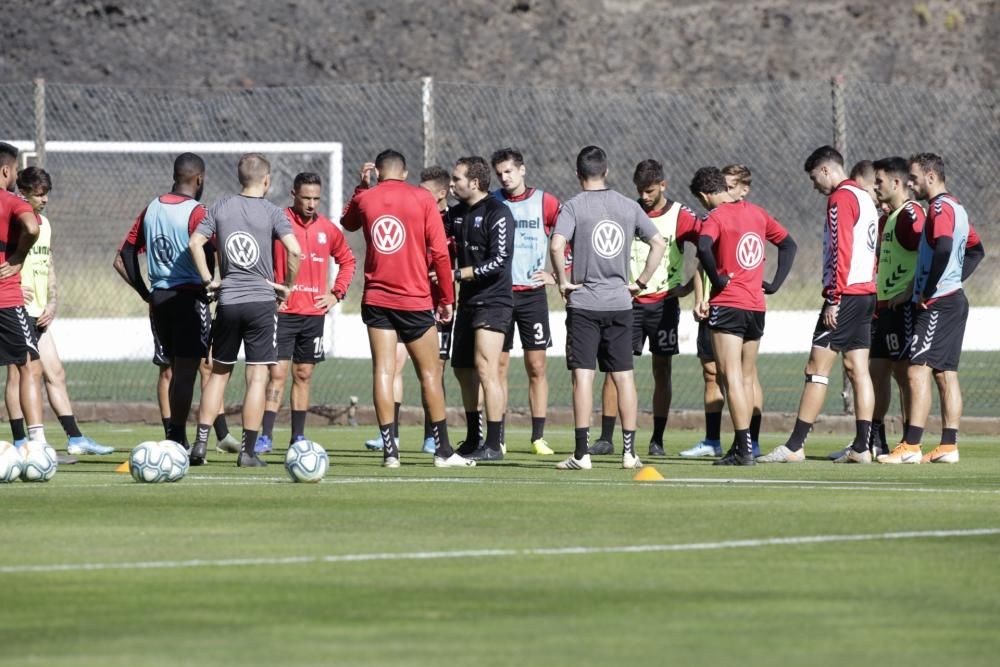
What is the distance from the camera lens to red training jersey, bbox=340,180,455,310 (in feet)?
48.1

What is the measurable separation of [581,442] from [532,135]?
37.0 meters

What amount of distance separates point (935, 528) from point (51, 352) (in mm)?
8903

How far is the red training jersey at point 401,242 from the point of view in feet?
48.1

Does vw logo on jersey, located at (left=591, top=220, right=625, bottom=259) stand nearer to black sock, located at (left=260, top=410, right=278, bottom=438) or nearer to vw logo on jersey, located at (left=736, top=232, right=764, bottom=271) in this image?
vw logo on jersey, located at (left=736, top=232, right=764, bottom=271)

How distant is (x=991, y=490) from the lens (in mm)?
12391

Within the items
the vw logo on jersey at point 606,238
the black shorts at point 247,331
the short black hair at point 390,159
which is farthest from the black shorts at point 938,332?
the black shorts at point 247,331

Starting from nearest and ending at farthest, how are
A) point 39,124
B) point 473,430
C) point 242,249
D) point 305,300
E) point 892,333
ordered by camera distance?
1. point 242,249
2. point 892,333
3. point 473,430
4. point 305,300
5. point 39,124

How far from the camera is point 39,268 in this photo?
16.6 metres

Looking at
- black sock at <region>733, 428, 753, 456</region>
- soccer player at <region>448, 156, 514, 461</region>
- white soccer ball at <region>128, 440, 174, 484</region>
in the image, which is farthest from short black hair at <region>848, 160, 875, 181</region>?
white soccer ball at <region>128, 440, 174, 484</region>

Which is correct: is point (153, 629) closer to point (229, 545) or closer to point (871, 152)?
point (229, 545)

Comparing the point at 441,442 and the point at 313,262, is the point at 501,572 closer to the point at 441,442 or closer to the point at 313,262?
the point at 441,442

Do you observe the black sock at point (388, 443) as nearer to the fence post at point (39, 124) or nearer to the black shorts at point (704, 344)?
the black shorts at point (704, 344)

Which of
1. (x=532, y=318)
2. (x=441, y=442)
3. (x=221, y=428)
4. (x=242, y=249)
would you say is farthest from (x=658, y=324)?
(x=242, y=249)

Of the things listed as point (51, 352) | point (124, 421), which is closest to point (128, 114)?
point (124, 421)
